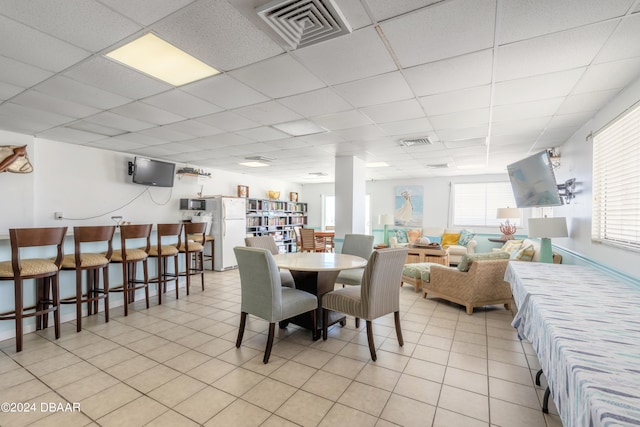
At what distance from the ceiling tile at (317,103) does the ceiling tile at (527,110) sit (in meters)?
1.66

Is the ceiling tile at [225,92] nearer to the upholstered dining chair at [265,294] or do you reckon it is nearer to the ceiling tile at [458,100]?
the upholstered dining chair at [265,294]

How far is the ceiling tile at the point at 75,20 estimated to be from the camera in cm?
164

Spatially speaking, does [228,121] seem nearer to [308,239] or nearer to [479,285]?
[479,285]

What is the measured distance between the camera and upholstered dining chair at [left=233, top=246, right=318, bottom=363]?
8.23 feet

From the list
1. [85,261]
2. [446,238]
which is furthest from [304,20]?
[446,238]

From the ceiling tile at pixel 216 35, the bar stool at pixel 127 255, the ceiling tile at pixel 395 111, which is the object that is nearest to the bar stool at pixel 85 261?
the bar stool at pixel 127 255

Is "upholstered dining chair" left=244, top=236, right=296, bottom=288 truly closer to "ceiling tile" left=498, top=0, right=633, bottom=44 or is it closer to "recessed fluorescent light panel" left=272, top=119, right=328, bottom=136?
Result: "recessed fluorescent light panel" left=272, top=119, right=328, bottom=136

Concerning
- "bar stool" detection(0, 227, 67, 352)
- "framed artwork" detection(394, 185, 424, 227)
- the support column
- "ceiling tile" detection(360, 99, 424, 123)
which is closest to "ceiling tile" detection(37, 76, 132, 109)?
"bar stool" detection(0, 227, 67, 352)

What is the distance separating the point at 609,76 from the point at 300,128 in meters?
3.04

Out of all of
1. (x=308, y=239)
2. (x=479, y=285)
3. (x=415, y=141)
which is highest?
(x=415, y=141)

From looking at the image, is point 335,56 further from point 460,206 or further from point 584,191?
point 460,206

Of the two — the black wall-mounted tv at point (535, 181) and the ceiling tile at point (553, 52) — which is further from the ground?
the ceiling tile at point (553, 52)

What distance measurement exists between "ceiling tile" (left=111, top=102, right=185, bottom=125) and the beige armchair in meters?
4.08

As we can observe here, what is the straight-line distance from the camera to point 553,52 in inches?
80.0
